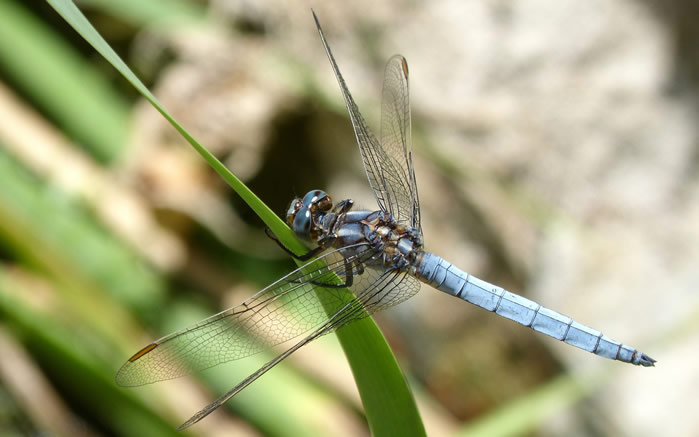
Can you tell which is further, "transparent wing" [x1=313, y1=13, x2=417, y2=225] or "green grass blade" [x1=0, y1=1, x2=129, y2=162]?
"green grass blade" [x1=0, y1=1, x2=129, y2=162]

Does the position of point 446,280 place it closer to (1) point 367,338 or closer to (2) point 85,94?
(1) point 367,338

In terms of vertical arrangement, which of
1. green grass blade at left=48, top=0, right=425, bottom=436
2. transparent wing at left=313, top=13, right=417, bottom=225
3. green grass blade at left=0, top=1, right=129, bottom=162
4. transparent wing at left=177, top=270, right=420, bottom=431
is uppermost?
green grass blade at left=0, top=1, right=129, bottom=162

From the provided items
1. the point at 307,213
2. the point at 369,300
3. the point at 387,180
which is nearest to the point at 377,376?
the point at 369,300

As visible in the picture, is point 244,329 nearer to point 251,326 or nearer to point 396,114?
point 251,326

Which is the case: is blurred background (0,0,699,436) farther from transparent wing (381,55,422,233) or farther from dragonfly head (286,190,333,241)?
dragonfly head (286,190,333,241)

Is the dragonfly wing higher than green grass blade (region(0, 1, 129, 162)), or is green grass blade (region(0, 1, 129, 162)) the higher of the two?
green grass blade (region(0, 1, 129, 162))

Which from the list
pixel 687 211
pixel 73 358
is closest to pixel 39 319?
pixel 73 358

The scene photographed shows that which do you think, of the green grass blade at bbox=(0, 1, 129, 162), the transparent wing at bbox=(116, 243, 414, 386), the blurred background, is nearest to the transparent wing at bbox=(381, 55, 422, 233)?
the transparent wing at bbox=(116, 243, 414, 386)

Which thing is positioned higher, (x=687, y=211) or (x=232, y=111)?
(x=687, y=211)
